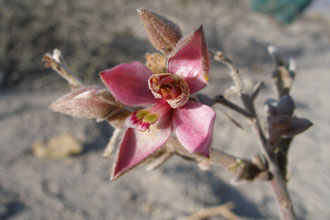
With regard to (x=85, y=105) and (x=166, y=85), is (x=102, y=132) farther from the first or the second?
(x=166, y=85)

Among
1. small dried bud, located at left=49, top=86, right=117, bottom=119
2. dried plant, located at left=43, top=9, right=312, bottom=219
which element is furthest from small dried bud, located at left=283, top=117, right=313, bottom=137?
small dried bud, located at left=49, top=86, right=117, bottom=119

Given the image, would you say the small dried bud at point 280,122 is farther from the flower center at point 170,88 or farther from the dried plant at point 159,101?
the flower center at point 170,88

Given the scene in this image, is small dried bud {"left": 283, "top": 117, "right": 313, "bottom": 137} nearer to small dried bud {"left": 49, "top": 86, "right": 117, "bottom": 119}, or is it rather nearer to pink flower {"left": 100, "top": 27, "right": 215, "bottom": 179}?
pink flower {"left": 100, "top": 27, "right": 215, "bottom": 179}

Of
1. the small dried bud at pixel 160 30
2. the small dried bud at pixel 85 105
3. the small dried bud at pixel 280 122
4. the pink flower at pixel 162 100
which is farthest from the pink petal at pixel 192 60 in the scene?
the small dried bud at pixel 280 122

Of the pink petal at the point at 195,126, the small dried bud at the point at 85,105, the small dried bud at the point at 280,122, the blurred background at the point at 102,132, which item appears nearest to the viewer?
the pink petal at the point at 195,126

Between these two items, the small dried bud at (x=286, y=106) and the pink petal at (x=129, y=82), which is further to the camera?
the small dried bud at (x=286, y=106)

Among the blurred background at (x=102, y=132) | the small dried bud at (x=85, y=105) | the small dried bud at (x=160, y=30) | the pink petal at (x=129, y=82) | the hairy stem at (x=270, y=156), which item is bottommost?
the blurred background at (x=102, y=132)

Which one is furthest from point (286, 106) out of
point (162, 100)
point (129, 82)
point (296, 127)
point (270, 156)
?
point (129, 82)
